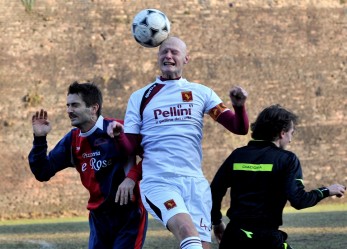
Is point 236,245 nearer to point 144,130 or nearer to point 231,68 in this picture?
point 144,130

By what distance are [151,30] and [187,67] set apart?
16578 mm

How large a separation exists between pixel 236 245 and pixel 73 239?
706 cm

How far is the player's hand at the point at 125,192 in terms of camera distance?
582 centimetres

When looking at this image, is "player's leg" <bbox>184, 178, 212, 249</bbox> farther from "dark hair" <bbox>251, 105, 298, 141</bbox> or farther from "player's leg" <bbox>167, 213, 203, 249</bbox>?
"dark hair" <bbox>251, 105, 298, 141</bbox>

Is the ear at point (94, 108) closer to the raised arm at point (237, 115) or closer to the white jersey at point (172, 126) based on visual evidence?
the white jersey at point (172, 126)

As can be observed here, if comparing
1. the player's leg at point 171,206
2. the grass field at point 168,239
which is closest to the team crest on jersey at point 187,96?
the player's leg at point 171,206

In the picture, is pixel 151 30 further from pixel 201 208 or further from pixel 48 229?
pixel 48 229

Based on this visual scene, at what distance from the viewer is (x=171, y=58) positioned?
19.8 feet

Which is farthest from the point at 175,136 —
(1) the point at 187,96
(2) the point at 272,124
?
(2) the point at 272,124

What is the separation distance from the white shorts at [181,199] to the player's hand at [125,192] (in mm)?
110

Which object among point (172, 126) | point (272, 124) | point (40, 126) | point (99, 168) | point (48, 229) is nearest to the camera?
point (272, 124)

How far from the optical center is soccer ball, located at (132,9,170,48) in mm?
7129

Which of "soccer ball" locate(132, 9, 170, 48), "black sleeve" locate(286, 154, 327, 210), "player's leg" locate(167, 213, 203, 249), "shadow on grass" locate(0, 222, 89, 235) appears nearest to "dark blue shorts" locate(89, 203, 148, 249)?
"player's leg" locate(167, 213, 203, 249)

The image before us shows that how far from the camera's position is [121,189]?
585cm
